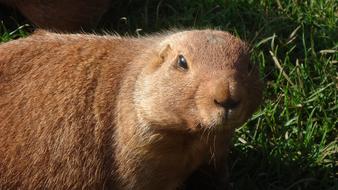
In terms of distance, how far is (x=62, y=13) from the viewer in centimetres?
664

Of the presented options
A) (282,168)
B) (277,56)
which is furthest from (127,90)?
(277,56)

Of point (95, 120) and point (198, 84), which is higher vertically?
point (198, 84)

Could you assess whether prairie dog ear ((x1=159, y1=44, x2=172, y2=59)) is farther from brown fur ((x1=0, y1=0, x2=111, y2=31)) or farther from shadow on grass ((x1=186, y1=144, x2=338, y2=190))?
brown fur ((x1=0, y1=0, x2=111, y2=31))

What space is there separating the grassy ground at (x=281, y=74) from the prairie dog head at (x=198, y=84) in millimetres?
1228

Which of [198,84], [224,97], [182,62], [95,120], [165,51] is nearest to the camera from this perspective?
[224,97]

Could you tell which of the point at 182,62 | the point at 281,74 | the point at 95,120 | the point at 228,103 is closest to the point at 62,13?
the point at 281,74

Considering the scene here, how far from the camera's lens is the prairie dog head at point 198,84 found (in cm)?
421

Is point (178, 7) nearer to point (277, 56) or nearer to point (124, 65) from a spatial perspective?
point (277, 56)

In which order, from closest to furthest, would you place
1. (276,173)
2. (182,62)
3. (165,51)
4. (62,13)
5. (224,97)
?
(224,97), (182,62), (165,51), (276,173), (62,13)

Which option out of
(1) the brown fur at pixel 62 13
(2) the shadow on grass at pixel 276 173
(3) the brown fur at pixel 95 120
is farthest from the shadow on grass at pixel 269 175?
(1) the brown fur at pixel 62 13

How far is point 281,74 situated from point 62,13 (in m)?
1.84

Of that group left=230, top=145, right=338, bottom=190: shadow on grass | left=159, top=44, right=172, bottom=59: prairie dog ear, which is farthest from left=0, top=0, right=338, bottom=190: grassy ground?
left=159, top=44, right=172, bottom=59: prairie dog ear

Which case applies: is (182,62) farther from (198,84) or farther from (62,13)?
(62,13)

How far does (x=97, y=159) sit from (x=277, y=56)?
220cm
